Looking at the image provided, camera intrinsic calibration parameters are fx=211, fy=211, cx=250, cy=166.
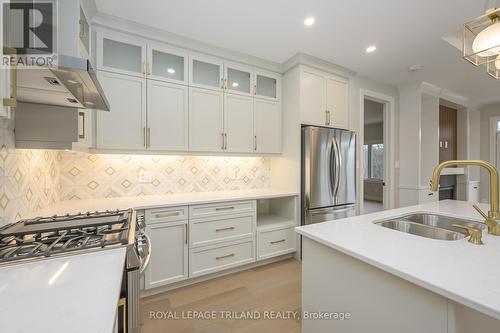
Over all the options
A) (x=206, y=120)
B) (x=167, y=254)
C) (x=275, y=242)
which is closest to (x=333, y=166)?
(x=275, y=242)

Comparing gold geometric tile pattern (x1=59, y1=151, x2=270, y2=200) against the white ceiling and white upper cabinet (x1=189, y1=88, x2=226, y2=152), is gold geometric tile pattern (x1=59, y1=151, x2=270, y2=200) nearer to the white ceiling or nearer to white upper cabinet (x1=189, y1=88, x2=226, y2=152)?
white upper cabinet (x1=189, y1=88, x2=226, y2=152)

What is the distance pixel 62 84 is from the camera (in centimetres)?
102

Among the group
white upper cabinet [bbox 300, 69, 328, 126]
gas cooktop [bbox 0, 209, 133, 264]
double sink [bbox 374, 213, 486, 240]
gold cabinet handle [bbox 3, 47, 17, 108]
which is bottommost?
Answer: double sink [bbox 374, 213, 486, 240]

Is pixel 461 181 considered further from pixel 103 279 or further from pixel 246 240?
pixel 103 279

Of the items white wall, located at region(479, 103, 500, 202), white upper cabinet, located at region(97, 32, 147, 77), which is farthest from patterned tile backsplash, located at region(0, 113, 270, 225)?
white wall, located at region(479, 103, 500, 202)

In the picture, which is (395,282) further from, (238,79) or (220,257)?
(238,79)

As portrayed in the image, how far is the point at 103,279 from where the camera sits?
27.1 inches

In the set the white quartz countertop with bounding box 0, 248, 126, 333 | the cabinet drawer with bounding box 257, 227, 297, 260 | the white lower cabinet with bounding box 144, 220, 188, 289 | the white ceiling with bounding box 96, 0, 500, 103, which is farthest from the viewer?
the cabinet drawer with bounding box 257, 227, 297, 260

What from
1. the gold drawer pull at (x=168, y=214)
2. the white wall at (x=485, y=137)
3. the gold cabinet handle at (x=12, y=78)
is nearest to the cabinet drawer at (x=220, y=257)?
the gold drawer pull at (x=168, y=214)

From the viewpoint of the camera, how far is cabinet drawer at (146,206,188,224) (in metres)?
1.87

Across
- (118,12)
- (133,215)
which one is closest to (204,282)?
(133,215)

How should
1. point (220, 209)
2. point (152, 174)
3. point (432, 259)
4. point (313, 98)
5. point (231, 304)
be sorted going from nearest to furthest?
point (432, 259) < point (231, 304) < point (220, 209) < point (152, 174) < point (313, 98)

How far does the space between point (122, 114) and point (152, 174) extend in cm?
71

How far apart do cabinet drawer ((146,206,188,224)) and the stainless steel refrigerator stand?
4.77 ft
